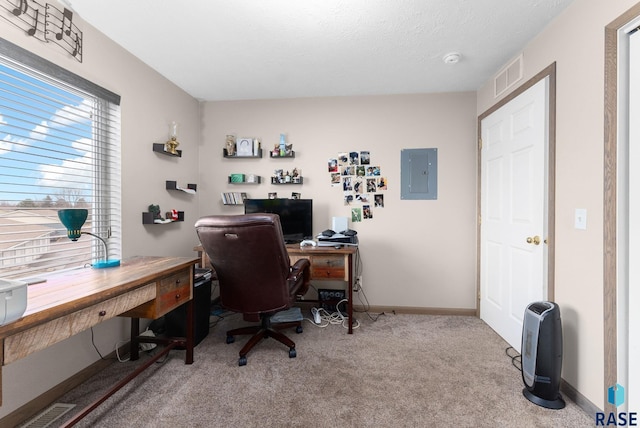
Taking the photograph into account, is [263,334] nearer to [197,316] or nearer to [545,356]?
[197,316]

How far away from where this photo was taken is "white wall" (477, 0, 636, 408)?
1.47 m

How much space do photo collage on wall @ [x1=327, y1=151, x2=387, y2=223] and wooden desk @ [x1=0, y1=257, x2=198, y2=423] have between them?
1752 mm

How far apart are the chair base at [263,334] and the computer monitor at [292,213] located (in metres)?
0.90

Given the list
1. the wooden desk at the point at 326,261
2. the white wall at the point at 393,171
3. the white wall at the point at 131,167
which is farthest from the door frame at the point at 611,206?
the white wall at the point at 131,167

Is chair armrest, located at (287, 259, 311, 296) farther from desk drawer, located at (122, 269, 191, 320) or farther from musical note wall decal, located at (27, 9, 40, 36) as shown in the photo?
musical note wall decal, located at (27, 9, 40, 36)

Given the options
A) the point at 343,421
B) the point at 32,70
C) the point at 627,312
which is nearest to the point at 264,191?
the point at 32,70

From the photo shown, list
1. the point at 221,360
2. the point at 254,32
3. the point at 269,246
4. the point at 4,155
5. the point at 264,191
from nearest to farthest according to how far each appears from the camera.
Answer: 1. the point at 4,155
2. the point at 269,246
3. the point at 254,32
4. the point at 221,360
5. the point at 264,191

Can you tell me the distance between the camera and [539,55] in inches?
76.8

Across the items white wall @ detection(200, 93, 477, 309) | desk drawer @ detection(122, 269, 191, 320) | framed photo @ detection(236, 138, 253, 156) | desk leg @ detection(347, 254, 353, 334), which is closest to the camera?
desk drawer @ detection(122, 269, 191, 320)

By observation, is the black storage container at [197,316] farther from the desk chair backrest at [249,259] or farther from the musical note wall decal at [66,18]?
the musical note wall decal at [66,18]

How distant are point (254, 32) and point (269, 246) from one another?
1515 mm

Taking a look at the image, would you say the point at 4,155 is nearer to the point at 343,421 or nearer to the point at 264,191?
the point at 264,191

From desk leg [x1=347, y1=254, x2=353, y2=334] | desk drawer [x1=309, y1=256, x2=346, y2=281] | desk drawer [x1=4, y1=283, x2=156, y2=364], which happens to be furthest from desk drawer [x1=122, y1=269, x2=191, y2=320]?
desk leg [x1=347, y1=254, x2=353, y2=334]

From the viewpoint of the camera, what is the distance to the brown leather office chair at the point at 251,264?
177 centimetres
